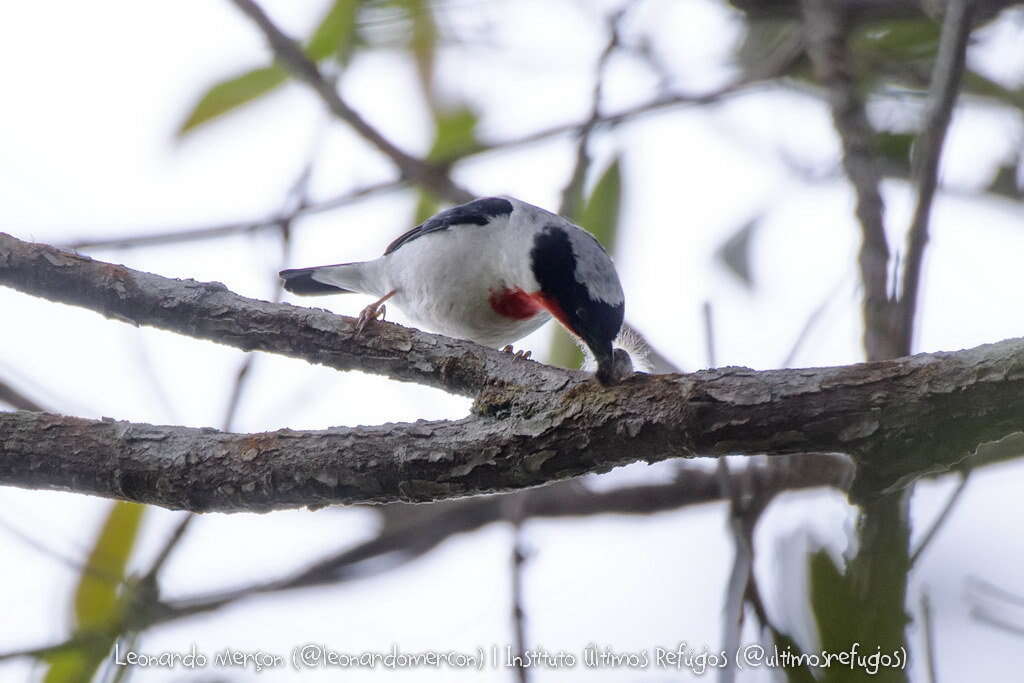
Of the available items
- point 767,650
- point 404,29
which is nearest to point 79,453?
point 767,650

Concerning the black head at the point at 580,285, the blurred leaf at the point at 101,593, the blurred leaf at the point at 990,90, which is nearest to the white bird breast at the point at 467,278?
the black head at the point at 580,285

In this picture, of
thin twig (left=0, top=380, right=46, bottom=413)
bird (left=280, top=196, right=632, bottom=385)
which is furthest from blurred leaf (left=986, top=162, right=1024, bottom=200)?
thin twig (left=0, top=380, right=46, bottom=413)

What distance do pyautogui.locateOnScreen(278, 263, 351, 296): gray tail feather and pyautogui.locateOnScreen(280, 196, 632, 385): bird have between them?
0.63ft

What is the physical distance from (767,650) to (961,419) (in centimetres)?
Result: 58

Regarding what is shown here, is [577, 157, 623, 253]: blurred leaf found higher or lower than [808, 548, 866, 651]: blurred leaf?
higher

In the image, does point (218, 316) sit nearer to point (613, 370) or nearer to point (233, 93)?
point (613, 370)

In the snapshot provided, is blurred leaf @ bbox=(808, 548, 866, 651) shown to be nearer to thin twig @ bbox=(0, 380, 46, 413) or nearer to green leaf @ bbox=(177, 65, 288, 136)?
thin twig @ bbox=(0, 380, 46, 413)

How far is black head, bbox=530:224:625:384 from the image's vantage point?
137 inches

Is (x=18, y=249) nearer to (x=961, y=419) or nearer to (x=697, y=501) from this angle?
(x=961, y=419)

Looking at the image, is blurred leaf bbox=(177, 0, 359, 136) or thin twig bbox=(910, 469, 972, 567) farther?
blurred leaf bbox=(177, 0, 359, 136)

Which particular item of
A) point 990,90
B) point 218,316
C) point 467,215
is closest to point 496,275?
point 467,215

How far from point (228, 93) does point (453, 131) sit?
1.20 metres

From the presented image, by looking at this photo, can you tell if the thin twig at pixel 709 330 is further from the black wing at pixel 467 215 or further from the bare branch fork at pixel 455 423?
the black wing at pixel 467 215

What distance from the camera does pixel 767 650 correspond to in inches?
67.8
